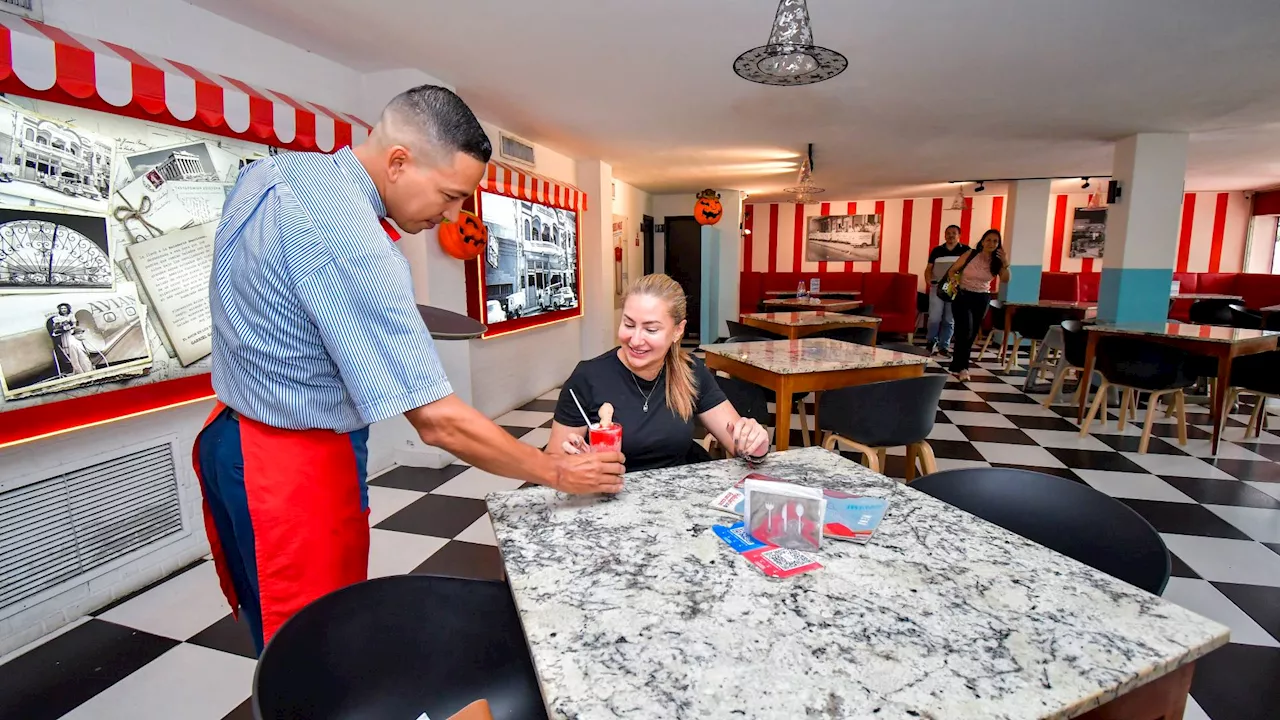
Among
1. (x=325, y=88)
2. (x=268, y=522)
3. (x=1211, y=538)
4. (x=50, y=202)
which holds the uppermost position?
(x=325, y=88)

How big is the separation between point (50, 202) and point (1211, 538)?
5.04 meters

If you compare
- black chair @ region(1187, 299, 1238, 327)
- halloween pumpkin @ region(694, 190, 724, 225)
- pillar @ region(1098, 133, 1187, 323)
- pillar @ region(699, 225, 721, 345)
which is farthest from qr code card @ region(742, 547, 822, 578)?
black chair @ region(1187, 299, 1238, 327)

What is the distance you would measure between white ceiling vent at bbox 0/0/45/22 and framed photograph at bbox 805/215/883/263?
37.1 feet

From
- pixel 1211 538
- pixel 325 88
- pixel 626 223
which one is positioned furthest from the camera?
pixel 626 223

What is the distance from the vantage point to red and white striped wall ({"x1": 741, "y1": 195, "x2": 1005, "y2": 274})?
11.0 metres

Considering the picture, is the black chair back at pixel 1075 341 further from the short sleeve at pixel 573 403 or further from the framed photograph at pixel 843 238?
the framed photograph at pixel 843 238

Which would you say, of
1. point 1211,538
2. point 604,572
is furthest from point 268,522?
point 1211,538

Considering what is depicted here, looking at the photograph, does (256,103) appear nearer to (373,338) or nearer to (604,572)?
(373,338)

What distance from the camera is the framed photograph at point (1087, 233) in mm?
10320

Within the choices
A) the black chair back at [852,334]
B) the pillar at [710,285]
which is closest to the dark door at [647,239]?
the pillar at [710,285]

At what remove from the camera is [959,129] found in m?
5.43

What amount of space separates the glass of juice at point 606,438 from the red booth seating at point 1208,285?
1133 cm

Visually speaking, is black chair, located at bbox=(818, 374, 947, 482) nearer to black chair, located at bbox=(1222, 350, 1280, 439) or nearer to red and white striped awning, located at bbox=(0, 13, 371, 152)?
red and white striped awning, located at bbox=(0, 13, 371, 152)

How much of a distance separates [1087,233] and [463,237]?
36.5ft
